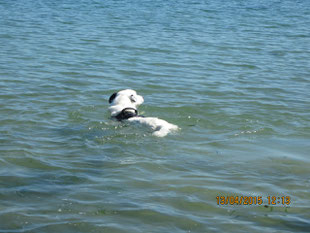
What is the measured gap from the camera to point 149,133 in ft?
23.9

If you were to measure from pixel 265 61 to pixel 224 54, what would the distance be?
121 cm

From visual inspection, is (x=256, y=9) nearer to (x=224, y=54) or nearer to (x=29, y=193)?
(x=224, y=54)

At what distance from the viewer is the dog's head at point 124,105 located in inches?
299

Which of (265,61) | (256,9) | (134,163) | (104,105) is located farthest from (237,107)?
(256,9)

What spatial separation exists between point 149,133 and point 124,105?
909mm

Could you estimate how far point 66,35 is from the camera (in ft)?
50.9

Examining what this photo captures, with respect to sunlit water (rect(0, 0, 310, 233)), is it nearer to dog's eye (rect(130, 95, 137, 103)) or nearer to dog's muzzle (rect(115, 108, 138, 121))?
dog's muzzle (rect(115, 108, 138, 121))
